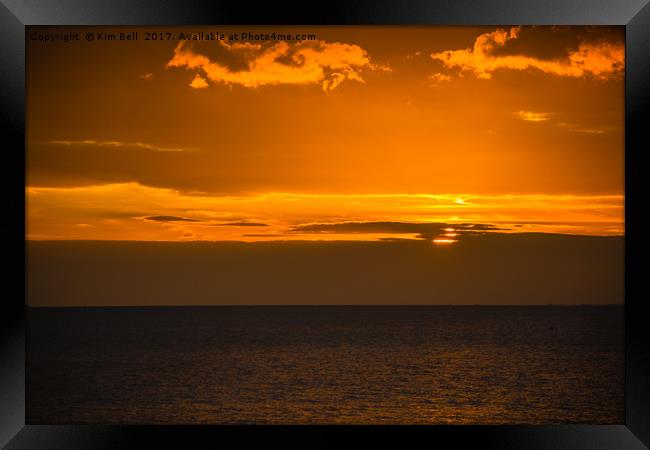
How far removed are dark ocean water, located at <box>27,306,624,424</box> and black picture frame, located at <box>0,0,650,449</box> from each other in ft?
64.8

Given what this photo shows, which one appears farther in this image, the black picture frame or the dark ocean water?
the dark ocean water

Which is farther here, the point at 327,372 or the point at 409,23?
the point at 327,372

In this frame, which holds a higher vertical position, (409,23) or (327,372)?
(409,23)

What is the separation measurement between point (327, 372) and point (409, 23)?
132 feet

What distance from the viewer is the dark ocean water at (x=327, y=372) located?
3572 centimetres

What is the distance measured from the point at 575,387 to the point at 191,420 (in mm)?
21171

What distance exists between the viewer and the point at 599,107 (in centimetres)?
5000

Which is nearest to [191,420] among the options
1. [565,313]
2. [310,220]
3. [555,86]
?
[310,220]

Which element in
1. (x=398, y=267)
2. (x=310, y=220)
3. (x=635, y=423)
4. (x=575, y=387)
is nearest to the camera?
(x=635, y=423)

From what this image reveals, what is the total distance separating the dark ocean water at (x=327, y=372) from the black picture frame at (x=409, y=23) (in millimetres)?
19755

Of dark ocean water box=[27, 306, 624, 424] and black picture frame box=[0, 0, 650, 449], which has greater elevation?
black picture frame box=[0, 0, 650, 449]

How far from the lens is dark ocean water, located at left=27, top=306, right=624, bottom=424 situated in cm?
3572

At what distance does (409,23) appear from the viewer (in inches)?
167

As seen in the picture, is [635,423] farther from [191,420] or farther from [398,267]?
[398,267]
